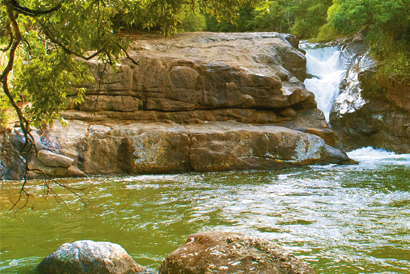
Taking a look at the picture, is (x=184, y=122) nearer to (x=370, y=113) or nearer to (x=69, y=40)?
(x=370, y=113)

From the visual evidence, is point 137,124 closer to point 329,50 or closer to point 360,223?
point 360,223

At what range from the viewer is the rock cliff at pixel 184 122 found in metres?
10.6

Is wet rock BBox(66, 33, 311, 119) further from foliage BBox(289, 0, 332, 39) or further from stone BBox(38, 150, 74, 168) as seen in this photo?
foliage BBox(289, 0, 332, 39)

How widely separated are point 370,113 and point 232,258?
48.9 ft

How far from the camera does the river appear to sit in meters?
4.28

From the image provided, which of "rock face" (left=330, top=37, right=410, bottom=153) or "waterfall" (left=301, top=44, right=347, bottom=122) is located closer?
"rock face" (left=330, top=37, right=410, bottom=153)

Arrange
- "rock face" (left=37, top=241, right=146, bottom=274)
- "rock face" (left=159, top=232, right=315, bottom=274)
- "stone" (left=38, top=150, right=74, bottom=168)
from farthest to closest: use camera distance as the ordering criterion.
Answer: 1. "stone" (left=38, top=150, right=74, bottom=168)
2. "rock face" (left=37, top=241, right=146, bottom=274)
3. "rock face" (left=159, top=232, right=315, bottom=274)

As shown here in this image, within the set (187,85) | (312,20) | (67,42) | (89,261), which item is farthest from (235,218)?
(312,20)

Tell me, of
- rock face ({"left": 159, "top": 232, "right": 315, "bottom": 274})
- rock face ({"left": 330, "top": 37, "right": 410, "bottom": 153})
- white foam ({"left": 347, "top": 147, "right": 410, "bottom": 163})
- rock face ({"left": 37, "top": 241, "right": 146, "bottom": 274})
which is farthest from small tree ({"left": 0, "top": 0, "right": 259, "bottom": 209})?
rock face ({"left": 330, "top": 37, "right": 410, "bottom": 153})

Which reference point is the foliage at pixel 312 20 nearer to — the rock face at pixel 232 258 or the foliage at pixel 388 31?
the foliage at pixel 388 31

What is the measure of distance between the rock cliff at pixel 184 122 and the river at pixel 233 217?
49.2 inches

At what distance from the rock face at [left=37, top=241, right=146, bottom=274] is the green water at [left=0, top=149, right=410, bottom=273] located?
0.24 meters

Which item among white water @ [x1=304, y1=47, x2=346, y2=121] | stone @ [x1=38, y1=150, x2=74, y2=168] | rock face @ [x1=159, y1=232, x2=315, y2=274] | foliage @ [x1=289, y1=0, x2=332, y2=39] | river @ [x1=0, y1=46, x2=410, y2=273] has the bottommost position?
river @ [x1=0, y1=46, x2=410, y2=273]

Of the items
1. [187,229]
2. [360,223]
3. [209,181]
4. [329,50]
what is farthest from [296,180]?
[329,50]
